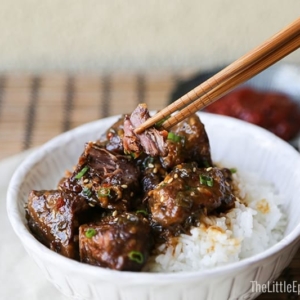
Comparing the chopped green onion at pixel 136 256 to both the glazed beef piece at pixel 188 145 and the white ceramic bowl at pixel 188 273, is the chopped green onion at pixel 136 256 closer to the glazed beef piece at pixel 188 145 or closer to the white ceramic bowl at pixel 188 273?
the white ceramic bowl at pixel 188 273

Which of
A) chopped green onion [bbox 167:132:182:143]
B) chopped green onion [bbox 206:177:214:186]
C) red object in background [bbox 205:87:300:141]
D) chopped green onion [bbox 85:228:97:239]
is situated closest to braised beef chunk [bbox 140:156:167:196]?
chopped green onion [bbox 167:132:182:143]

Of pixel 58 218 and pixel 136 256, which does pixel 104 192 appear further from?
pixel 136 256

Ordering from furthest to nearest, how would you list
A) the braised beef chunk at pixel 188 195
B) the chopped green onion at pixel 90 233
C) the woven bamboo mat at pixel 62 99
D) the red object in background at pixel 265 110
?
the woven bamboo mat at pixel 62 99, the red object in background at pixel 265 110, the braised beef chunk at pixel 188 195, the chopped green onion at pixel 90 233

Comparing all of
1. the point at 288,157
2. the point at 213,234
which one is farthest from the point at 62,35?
the point at 213,234

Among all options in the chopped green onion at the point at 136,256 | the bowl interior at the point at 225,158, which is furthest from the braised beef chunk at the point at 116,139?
the chopped green onion at the point at 136,256

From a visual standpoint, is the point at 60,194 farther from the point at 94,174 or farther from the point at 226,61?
the point at 226,61

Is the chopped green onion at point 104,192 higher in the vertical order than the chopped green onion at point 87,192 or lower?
higher
